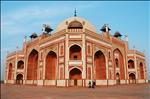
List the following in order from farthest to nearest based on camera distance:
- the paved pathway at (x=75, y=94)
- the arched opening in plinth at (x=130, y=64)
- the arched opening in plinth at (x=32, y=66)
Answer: the arched opening in plinth at (x=130, y=64) → the arched opening in plinth at (x=32, y=66) → the paved pathway at (x=75, y=94)

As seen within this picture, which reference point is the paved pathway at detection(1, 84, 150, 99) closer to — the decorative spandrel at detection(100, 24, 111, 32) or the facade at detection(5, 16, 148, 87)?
the facade at detection(5, 16, 148, 87)

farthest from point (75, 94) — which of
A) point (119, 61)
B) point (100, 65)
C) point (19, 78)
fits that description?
point (19, 78)

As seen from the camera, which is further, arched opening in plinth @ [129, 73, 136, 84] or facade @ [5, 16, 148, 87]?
arched opening in plinth @ [129, 73, 136, 84]

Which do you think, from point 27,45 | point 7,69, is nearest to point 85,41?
point 27,45

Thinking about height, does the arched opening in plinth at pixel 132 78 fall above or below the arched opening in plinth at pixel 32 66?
below

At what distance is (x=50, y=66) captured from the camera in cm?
3225

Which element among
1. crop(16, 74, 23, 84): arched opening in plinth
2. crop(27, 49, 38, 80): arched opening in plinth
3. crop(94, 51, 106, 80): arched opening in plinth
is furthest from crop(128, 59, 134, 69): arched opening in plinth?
crop(16, 74, 23, 84): arched opening in plinth

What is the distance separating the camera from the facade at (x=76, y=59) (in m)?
27.7

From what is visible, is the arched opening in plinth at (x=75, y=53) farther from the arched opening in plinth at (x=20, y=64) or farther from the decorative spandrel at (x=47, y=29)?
the arched opening in plinth at (x=20, y=64)

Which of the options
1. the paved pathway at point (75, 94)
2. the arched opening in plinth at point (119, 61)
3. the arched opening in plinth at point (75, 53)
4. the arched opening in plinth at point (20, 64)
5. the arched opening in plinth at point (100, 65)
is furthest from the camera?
the arched opening in plinth at point (20, 64)

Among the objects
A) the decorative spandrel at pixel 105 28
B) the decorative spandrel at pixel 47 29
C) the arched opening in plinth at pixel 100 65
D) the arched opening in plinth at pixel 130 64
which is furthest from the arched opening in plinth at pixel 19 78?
the arched opening in plinth at pixel 130 64

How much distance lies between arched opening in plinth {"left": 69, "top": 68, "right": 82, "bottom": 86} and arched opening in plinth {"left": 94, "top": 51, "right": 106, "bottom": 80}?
429cm

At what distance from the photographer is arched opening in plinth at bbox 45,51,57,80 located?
3165cm

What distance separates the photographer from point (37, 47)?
36.9 m
